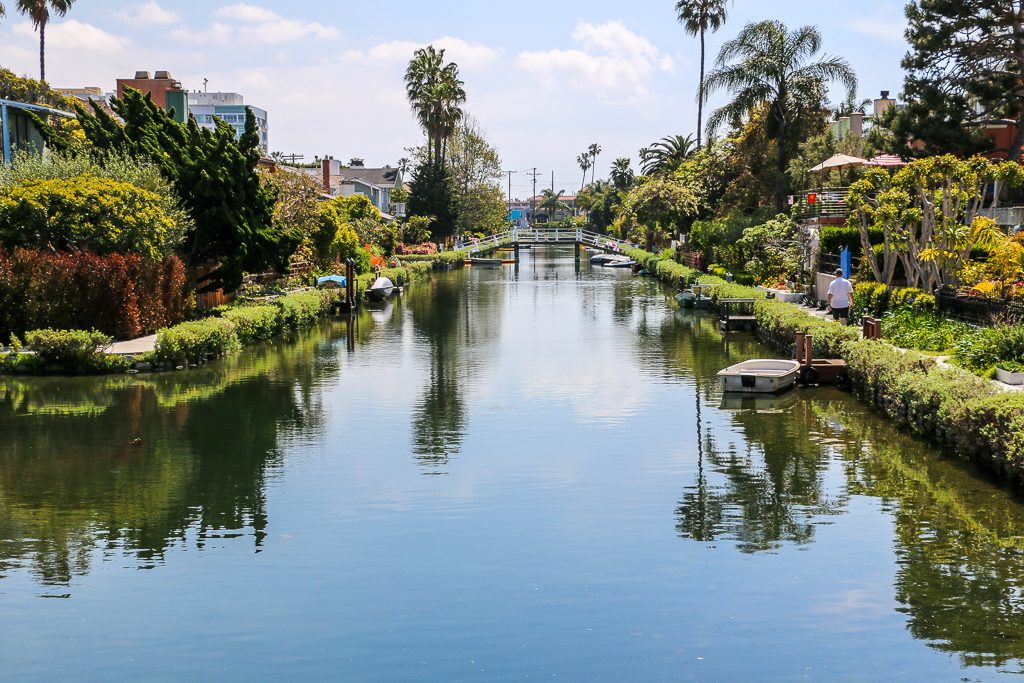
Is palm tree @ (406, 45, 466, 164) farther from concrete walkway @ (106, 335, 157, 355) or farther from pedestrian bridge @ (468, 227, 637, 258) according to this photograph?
concrete walkway @ (106, 335, 157, 355)

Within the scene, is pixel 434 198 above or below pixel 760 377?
above

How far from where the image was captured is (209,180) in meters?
32.2

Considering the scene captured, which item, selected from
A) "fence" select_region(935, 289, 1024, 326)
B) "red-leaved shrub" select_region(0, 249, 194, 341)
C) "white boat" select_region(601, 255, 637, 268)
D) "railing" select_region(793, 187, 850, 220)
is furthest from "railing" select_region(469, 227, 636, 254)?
"fence" select_region(935, 289, 1024, 326)

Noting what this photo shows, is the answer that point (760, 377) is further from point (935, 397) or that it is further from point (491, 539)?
point (491, 539)

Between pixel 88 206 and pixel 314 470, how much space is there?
1540 centimetres

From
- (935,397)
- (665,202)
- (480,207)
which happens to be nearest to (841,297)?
(935,397)

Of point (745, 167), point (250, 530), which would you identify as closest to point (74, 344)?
point (250, 530)

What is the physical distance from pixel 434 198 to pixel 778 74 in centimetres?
4215

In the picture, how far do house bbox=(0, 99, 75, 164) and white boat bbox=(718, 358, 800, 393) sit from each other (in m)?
23.6

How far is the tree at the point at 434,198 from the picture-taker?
90250 mm

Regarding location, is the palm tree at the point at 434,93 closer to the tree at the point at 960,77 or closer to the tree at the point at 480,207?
the tree at the point at 480,207

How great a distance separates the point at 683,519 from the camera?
13.1 metres

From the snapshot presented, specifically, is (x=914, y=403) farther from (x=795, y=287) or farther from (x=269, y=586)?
(x=795, y=287)

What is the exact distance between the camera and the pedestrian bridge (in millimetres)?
101525
